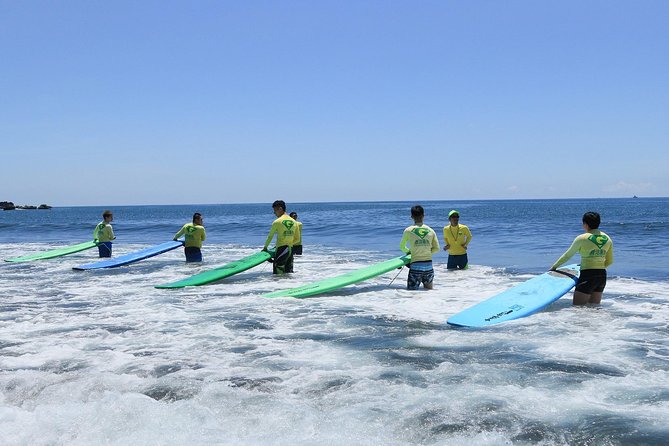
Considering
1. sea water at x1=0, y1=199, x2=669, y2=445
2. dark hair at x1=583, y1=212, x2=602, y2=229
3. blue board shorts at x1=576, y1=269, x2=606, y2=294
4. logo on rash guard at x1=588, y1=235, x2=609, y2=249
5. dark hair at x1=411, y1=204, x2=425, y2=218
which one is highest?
dark hair at x1=411, y1=204, x2=425, y2=218

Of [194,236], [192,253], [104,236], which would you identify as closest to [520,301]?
[194,236]

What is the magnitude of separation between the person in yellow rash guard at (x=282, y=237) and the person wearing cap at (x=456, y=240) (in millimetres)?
3662

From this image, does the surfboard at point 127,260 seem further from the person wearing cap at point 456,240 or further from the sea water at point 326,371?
the person wearing cap at point 456,240

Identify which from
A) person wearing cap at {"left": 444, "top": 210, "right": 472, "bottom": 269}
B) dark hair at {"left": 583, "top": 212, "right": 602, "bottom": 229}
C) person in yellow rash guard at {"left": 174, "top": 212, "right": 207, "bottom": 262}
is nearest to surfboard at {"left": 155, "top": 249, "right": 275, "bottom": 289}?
person in yellow rash guard at {"left": 174, "top": 212, "right": 207, "bottom": 262}

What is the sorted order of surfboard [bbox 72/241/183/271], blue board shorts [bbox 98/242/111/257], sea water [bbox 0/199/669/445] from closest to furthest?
sea water [bbox 0/199/669/445], surfboard [bbox 72/241/183/271], blue board shorts [bbox 98/242/111/257]

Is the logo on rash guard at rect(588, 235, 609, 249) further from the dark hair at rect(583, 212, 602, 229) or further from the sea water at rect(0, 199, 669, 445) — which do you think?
the sea water at rect(0, 199, 669, 445)

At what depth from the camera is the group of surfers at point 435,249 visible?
820 centimetres

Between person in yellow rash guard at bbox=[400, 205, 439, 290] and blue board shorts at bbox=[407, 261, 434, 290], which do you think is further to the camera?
blue board shorts at bbox=[407, 261, 434, 290]

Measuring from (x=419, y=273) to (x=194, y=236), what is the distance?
25.8ft

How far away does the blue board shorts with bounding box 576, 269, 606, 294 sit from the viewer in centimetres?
842

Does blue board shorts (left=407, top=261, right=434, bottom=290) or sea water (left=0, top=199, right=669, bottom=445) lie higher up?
blue board shorts (left=407, top=261, right=434, bottom=290)

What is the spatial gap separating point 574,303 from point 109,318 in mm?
7552

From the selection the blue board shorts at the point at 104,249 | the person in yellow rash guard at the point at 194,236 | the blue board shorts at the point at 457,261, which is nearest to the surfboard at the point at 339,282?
the blue board shorts at the point at 457,261

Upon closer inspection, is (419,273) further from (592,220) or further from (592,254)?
(592,220)
